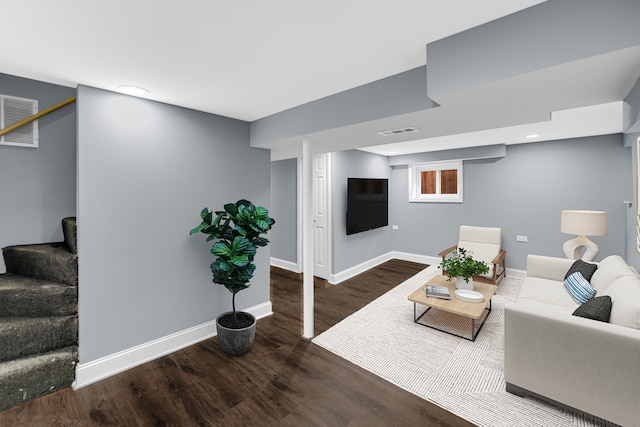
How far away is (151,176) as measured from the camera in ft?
8.28

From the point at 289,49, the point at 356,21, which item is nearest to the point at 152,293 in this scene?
the point at 289,49

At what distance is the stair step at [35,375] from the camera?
75.7 inches

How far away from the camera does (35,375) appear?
2027mm

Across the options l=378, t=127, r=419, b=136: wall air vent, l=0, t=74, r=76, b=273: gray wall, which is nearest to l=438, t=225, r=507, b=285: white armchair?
l=378, t=127, r=419, b=136: wall air vent

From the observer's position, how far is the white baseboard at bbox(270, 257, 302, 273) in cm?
538

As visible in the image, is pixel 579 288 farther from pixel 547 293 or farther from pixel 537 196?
pixel 537 196

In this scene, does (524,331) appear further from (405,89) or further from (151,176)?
(151,176)

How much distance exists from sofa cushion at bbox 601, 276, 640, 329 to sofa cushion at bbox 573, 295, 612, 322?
37 mm

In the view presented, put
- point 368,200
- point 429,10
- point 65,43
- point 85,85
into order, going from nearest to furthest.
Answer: point 429,10
point 65,43
point 85,85
point 368,200

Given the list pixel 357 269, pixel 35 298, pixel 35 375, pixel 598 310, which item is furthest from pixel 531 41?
pixel 357 269

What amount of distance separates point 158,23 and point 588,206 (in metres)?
5.84

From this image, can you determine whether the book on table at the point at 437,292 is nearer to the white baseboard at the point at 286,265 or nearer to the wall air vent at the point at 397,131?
the wall air vent at the point at 397,131

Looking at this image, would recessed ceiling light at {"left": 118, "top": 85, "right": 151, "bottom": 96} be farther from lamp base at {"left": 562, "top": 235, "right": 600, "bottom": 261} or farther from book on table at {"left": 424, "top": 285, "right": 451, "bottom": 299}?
lamp base at {"left": 562, "top": 235, "right": 600, "bottom": 261}

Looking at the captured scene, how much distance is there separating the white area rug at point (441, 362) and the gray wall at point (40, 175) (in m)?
2.77
